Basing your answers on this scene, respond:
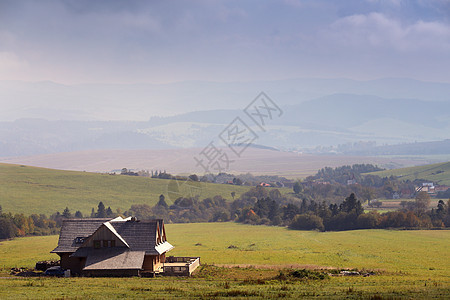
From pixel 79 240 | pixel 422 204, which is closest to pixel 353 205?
pixel 422 204

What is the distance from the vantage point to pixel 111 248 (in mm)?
52812

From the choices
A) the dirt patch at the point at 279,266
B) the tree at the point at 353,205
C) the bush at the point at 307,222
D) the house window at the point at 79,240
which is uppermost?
the house window at the point at 79,240

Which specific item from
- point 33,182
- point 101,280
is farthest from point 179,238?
point 33,182

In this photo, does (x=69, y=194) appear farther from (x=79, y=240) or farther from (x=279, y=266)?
(x=279, y=266)

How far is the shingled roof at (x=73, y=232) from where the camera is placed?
53.8m

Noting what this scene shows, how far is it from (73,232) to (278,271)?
23.2m

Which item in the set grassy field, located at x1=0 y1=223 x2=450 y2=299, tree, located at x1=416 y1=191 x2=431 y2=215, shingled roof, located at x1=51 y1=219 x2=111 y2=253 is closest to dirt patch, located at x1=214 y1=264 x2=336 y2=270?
grassy field, located at x1=0 y1=223 x2=450 y2=299

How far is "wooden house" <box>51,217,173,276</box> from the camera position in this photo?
50.3 metres

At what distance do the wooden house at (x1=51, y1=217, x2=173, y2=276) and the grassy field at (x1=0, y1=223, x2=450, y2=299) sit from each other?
354 centimetres

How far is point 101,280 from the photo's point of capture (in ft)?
149

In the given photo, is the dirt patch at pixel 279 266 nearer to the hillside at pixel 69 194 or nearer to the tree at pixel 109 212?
the tree at pixel 109 212

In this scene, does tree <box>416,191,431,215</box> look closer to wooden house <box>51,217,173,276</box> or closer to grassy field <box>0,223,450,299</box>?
grassy field <box>0,223,450,299</box>

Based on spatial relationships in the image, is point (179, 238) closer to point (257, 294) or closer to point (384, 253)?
point (384, 253)

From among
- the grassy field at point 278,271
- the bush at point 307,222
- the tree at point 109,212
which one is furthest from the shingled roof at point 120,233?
the tree at point 109,212
